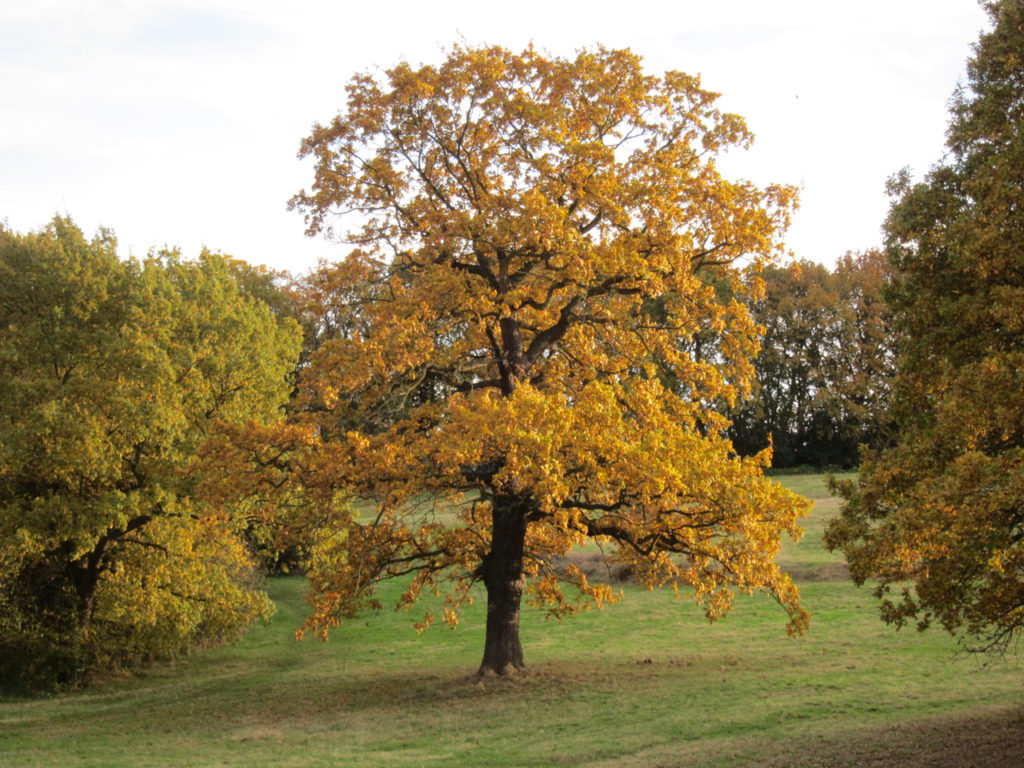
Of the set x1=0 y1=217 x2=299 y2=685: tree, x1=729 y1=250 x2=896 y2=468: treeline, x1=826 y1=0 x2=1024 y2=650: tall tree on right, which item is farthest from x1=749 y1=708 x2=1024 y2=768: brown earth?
x1=729 y1=250 x2=896 y2=468: treeline

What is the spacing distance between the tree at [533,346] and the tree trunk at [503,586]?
0.14 ft

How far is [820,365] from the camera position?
57.5 m

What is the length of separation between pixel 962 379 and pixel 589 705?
970 cm

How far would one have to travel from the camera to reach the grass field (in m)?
13.4

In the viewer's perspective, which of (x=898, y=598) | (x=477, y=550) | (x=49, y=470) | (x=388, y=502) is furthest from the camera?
(x=898, y=598)

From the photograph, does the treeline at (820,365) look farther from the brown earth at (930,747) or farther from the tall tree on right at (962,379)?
the tall tree on right at (962,379)

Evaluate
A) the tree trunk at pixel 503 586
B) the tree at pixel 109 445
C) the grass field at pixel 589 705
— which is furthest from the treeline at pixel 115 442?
the tree trunk at pixel 503 586

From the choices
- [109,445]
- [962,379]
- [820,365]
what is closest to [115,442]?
[109,445]

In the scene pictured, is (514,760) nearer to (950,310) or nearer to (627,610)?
A: (950,310)

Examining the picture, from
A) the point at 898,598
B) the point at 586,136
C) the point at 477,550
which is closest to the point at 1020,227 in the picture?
the point at 586,136

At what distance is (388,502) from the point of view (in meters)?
16.7

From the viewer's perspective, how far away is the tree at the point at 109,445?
22.2 meters

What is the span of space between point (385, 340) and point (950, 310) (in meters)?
9.69

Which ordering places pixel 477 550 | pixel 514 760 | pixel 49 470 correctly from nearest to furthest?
pixel 514 760
pixel 477 550
pixel 49 470
